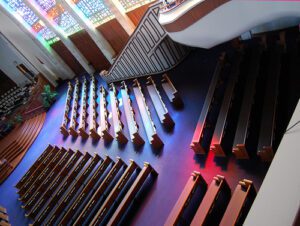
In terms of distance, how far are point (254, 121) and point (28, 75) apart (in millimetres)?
11424

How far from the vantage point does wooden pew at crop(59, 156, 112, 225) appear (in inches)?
199

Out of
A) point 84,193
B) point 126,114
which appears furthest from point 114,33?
point 84,193

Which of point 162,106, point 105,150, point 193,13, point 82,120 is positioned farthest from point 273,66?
→ point 82,120

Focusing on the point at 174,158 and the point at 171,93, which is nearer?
the point at 174,158

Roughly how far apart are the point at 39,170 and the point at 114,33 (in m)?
4.93

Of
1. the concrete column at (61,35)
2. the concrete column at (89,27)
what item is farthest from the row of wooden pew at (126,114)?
the concrete column at (61,35)

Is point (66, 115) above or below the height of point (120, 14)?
below

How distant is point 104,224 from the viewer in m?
4.71

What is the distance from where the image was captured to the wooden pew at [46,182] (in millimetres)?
6305

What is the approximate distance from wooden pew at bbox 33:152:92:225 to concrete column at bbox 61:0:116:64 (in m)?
4.38

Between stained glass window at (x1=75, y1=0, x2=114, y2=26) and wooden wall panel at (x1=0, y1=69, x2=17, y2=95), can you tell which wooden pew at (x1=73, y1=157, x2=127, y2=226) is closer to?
stained glass window at (x1=75, y1=0, x2=114, y2=26)

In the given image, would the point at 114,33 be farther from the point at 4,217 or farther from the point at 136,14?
the point at 4,217

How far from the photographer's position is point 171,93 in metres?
5.94

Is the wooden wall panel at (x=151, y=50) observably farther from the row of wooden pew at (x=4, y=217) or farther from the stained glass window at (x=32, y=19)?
the row of wooden pew at (x=4, y=217)
